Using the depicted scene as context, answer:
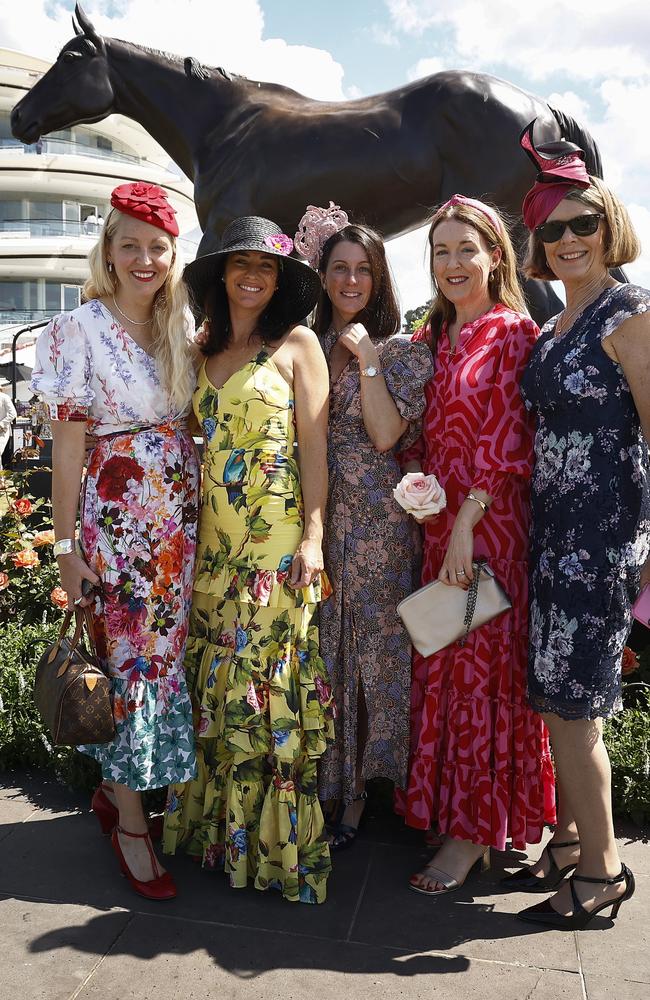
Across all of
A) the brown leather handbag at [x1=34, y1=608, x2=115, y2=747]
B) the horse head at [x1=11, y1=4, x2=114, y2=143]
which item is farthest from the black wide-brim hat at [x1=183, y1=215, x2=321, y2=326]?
the horse head at [x1=11, y1=4, x2=114, y2=143]

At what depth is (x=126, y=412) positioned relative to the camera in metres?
2.70

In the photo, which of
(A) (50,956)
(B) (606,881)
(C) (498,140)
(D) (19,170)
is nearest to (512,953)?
(B) (606,881)

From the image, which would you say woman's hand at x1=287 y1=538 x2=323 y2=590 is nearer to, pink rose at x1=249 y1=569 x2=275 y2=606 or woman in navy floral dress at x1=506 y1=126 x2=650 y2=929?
pink rose at x1=249 y1=569 x2=275 y2=606

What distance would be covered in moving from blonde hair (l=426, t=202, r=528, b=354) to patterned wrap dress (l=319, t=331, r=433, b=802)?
0.55ft

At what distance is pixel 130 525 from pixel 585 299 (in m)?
1.60

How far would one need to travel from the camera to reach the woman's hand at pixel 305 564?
272 centimetres

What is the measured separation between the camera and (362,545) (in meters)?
2.98

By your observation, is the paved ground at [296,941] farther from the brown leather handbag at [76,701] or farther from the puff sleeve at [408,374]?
the puff sleeve at [408,374]

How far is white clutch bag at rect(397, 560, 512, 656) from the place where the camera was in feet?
8.68

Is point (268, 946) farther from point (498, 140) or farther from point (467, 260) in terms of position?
point (498, 140)

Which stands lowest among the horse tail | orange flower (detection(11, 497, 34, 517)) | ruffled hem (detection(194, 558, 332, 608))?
ruffled hem (detection(194, 558, 332, 608))

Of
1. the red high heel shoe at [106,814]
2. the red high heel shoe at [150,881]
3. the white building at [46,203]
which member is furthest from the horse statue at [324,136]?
the white building at [46,203]

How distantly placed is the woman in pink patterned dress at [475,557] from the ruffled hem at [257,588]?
1.50 ft

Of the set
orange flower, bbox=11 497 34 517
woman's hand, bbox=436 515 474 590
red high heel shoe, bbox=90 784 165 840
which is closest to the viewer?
woman's hand, bbox=436 515 474 590
